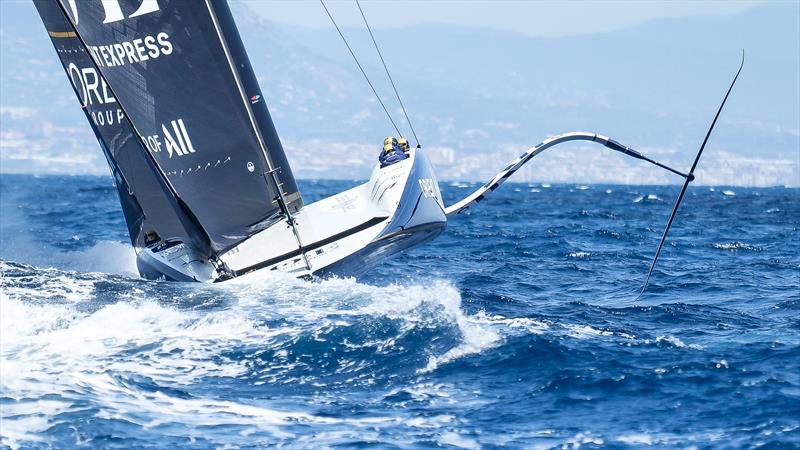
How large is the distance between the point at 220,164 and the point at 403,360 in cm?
505

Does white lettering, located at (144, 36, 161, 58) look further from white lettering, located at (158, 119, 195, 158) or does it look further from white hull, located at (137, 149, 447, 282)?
white hull, located at (137, 149, 447, 282)

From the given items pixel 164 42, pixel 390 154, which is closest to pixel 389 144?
pixel 390 154

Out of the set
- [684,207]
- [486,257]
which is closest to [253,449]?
[486,257]

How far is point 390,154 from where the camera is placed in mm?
15664

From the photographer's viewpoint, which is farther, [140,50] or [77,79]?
[77,79]

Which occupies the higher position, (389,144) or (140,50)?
(140,50)

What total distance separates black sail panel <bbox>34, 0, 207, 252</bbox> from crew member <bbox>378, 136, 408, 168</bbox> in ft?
9.61

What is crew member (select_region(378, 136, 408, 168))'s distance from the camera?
1559 cm

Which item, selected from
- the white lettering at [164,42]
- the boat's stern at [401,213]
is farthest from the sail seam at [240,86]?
the boat's stern at [401,213]

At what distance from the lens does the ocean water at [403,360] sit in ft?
28.7

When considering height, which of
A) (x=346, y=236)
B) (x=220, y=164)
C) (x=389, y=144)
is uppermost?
(x=220, y=164)

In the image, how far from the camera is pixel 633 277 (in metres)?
17.0

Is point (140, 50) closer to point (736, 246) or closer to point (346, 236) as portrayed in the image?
point (346, 236)

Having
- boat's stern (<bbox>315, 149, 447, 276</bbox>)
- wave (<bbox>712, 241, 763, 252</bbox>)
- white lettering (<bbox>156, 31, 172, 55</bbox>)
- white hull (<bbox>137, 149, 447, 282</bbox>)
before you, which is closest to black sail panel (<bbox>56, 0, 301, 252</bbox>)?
white lettering (<bbox>156, 31, 172, 55</bbox>)
